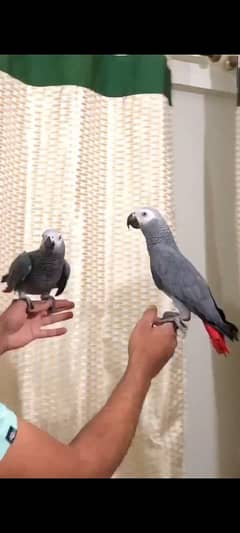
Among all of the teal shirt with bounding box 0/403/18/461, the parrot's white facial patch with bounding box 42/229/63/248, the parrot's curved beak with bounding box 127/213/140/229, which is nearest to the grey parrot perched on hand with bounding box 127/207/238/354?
the parrot's curved beak with bounding box 127/213/140/229

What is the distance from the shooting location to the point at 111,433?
763 mm

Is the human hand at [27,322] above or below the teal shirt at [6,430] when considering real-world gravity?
above

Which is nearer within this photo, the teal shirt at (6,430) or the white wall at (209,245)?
the teal shirt at (6,430)

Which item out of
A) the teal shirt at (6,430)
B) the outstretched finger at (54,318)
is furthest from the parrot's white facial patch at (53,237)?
the teal shirt at (6,430)

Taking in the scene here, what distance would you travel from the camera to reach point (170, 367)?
0.99 meters

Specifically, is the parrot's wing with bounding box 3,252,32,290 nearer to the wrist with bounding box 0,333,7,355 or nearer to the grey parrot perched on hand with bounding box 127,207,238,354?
the wrist with bounding box 0,333,7,355

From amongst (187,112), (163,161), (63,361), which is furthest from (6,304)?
(187,112)

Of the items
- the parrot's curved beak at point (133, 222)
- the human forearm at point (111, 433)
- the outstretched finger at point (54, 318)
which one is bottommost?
the human forearm at point (111, 433)

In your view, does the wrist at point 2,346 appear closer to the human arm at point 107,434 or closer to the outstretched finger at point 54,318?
the outstretched finger at point 54,318

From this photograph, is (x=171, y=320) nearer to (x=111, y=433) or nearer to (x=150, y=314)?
(x=150, y=314)

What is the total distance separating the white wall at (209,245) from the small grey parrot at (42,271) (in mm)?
235

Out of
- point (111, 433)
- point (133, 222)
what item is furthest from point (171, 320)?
point (111, 433)

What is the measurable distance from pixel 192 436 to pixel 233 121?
0.59 metres

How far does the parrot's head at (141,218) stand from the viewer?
990 millimetres
